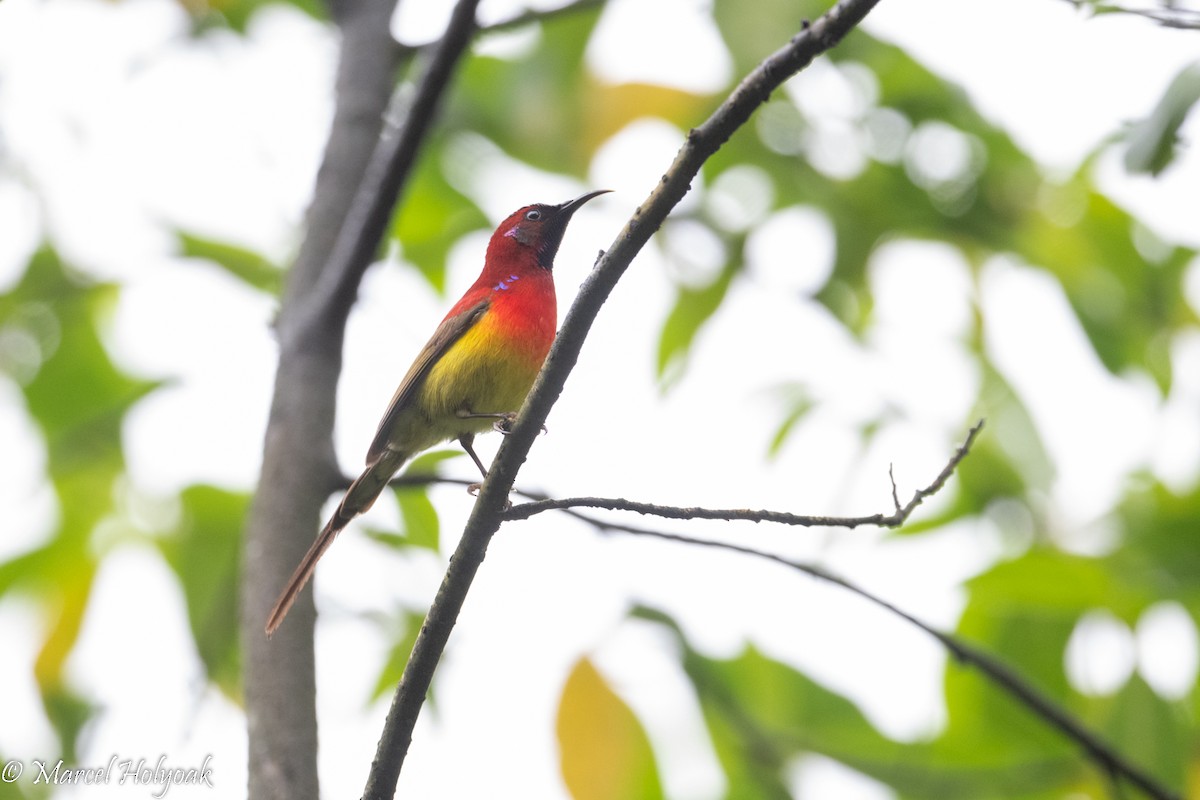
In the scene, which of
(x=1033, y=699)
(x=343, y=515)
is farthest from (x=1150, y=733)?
(x=343, y=515)

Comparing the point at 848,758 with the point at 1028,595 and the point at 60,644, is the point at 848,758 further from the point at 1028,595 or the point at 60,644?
the point at 60,644

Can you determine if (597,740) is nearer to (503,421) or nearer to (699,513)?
(503,421)

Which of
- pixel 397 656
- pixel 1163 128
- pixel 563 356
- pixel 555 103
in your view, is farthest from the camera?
pixel 555 103

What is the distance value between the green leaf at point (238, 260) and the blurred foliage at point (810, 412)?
0.01 meters

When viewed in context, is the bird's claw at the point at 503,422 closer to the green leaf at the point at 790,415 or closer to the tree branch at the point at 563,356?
the green leaf at the point at 790,415

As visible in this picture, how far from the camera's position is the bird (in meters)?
5.14

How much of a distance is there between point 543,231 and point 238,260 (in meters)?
1.50

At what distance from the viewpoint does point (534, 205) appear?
6.10 metres

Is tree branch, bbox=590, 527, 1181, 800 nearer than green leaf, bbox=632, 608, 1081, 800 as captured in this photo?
Yes

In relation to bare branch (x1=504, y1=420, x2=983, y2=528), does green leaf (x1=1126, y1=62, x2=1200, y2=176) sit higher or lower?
higher

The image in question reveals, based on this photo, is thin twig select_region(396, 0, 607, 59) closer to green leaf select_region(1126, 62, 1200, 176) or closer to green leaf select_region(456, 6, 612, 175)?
green leaf select_region(456, 6, 612, 175)

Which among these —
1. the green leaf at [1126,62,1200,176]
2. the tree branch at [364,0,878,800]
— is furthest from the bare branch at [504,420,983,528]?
the green leaf at [1126,62,1200,176]

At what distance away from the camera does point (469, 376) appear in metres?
5.19

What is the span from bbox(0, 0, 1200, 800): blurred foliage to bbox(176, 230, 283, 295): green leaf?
11 mm
